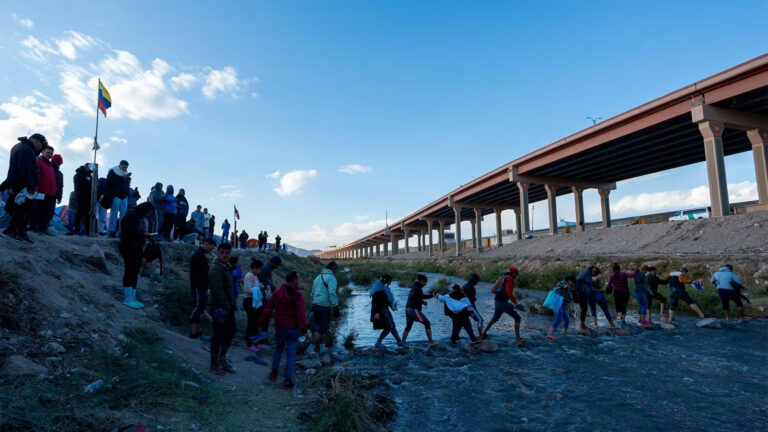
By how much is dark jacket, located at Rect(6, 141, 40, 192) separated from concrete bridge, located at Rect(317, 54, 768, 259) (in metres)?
30.5

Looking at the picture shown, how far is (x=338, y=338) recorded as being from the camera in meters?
11.1

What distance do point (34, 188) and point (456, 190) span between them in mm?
54810

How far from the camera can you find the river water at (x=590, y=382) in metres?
5.23

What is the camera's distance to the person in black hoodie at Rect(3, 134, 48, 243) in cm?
653

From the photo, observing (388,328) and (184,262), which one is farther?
(184,262)

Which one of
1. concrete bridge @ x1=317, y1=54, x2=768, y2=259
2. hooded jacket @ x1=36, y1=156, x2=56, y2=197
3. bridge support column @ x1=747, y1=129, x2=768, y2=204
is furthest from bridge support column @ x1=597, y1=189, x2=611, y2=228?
hooded jacket @ x1=36, y1=156, x2=56, y2=197

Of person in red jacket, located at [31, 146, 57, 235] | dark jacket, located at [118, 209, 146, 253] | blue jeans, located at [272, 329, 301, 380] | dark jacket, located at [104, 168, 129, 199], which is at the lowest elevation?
blue jeans, located at [272, 329, 301, 380]

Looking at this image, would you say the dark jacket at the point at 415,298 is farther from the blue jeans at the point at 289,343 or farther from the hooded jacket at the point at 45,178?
the hooded jacket at the point at 45,178

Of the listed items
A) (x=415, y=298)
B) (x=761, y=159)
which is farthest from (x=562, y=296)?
(x=761, y=159)

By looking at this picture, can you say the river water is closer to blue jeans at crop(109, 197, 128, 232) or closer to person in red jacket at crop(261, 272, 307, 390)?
person in red jacket at crop(261, 272, 307, 390)

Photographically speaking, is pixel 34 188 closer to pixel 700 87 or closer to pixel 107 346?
pixel 107 346

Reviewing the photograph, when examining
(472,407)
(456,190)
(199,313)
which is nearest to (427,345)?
(472,407)

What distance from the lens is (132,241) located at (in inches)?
276

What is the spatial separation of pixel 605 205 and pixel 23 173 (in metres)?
49.4
